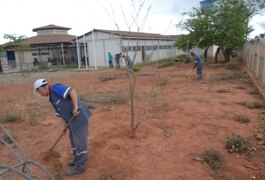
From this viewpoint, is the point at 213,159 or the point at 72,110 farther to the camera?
the point at 213,159

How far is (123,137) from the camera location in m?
5.32

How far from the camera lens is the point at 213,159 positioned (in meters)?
4.20

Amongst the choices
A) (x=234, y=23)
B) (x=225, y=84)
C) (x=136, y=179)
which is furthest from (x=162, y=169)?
(x=234, y=23)

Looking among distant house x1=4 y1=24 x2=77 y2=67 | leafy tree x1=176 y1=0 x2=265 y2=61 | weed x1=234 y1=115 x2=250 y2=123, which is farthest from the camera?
distant house x1=4 y1=24 x2=77 y2=67

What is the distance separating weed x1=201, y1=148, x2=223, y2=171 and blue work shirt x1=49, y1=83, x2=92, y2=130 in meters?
1.91

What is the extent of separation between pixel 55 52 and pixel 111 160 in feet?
94.8

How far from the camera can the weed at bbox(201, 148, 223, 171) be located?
13.3ft

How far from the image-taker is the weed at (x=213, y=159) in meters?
4.05

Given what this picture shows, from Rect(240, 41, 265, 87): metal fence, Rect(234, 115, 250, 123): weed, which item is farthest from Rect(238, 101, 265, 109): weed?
Rect(240, 41, 265, 87): metal fence

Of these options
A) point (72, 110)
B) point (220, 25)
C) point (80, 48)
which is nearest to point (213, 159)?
point (72, 110)

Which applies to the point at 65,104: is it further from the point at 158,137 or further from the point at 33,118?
the point at 33,118

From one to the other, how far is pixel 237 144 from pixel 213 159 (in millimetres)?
689

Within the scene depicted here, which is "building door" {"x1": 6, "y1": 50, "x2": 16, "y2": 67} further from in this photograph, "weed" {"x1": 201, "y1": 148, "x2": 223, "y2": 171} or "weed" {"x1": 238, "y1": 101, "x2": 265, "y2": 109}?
"weed" {"x1": 201, "y1": 148, "x2": 223, "y2": 171}

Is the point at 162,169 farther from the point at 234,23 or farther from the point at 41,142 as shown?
the point at 234,23
